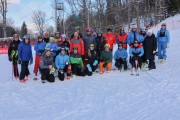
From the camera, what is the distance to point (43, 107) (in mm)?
6895

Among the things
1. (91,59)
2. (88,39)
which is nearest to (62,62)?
(91,59)

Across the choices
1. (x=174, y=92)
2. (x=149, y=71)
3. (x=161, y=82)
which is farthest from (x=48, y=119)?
(x=149, y=71)

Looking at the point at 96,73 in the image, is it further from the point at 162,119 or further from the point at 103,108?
the point at 162,119

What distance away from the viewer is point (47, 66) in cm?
1025

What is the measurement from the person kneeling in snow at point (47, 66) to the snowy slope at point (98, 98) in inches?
12.4

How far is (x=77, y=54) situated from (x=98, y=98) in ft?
12.7

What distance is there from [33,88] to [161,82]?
3872 millimetres

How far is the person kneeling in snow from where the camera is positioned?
10127 millimetres

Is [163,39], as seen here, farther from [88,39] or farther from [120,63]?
[88,39]

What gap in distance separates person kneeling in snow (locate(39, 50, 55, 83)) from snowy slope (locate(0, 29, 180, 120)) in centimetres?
31

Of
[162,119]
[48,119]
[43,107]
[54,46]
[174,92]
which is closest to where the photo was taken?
[162,119]

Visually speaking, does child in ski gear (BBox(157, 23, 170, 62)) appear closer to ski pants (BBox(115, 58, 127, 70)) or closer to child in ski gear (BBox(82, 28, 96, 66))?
ski pants (BBox(115, 58, 127, 70))

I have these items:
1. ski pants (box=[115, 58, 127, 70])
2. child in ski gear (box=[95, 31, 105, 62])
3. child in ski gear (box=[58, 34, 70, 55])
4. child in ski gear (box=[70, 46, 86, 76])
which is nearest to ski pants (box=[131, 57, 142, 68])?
ski pants (box=[115, 58, 127, 70])

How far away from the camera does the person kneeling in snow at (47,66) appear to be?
1013cm
